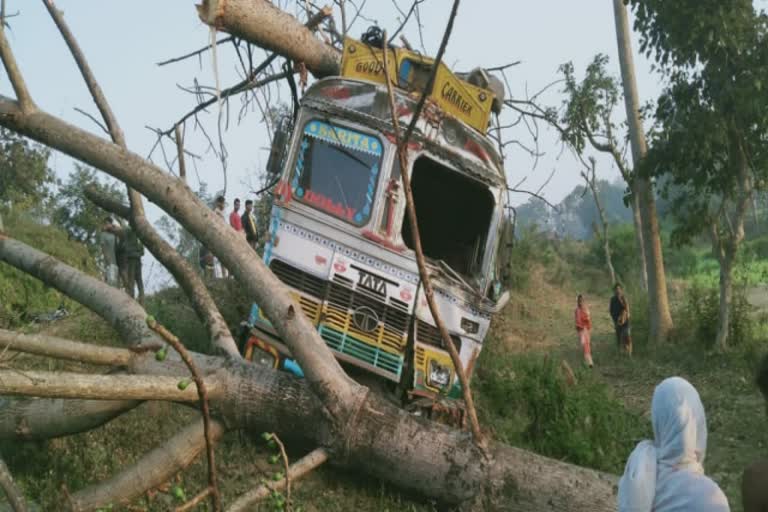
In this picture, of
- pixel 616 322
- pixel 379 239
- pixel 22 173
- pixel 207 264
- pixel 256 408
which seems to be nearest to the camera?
pixel 256 408

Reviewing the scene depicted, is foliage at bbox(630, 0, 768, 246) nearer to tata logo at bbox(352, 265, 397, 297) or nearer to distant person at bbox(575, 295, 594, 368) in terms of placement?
distant person at bbox(575, 295, 594, 368)

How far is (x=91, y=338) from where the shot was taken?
9078mm

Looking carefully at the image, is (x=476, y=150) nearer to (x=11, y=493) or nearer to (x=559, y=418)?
(x=559, y=418)

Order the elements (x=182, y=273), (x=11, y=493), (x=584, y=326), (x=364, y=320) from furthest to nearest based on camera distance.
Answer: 1. (x=584, y=326)
2. (x=364, y=320)
3. (x=182, y=273)
4. (x=11, y=493)

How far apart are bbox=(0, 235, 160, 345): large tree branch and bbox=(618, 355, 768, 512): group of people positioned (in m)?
3.32

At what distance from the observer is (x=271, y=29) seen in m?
5.45

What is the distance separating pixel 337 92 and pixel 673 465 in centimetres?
492

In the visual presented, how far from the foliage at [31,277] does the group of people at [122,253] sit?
142cm

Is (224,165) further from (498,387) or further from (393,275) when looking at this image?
(498,387)

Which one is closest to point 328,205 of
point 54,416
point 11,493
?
point 54,416

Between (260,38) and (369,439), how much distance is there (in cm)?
285

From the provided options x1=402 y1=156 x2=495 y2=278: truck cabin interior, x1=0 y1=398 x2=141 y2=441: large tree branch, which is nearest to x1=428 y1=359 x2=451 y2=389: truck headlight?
x1=402 y1=156 x2=495 y2=278: truck cabin interior

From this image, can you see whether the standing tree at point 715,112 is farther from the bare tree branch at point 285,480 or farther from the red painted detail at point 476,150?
the bare tree branch at point 285,480

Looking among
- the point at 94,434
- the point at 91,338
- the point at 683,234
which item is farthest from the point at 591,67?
the point at 94,434
